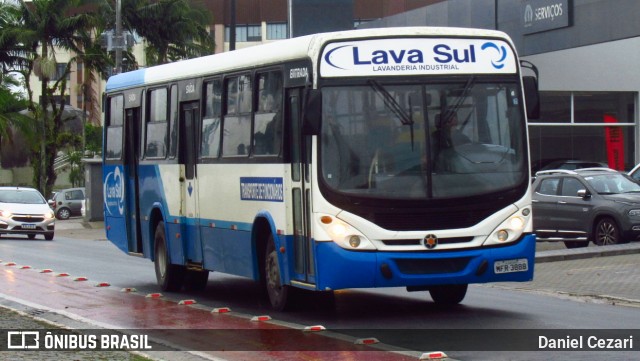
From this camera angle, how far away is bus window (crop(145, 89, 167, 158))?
58.5 ft

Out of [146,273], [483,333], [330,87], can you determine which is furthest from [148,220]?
[483,333]

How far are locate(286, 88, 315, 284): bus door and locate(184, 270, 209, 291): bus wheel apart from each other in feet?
16.4

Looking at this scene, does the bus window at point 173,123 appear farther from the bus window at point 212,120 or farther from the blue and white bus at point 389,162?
the blue and white bus at point 389,162

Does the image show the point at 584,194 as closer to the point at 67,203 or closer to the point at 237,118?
the point at 237,118

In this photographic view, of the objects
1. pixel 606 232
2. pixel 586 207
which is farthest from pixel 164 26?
pixel 606 232

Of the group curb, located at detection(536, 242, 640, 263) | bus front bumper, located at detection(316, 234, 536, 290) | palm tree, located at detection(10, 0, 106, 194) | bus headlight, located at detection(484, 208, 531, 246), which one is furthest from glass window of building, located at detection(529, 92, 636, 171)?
bus front bumper, located at detection(316, 234, 536, 290)

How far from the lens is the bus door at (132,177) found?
1914 centimetres

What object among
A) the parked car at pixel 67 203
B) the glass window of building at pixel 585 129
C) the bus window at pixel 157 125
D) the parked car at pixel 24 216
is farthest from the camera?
the parked car at pixel 67 203

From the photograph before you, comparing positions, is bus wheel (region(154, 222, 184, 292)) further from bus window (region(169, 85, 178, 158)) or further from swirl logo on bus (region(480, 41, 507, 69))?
swirl logo on bus (region(480, 41, 507, 69))

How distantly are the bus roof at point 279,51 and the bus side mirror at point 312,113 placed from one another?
54cm

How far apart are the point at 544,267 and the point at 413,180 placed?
9492 millimetres

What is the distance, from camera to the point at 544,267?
21688 mm

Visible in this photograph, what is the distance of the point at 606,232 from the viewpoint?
82.7 feet

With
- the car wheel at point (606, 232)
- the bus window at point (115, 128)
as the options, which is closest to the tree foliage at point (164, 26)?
the car wheel at point (606, 232)
